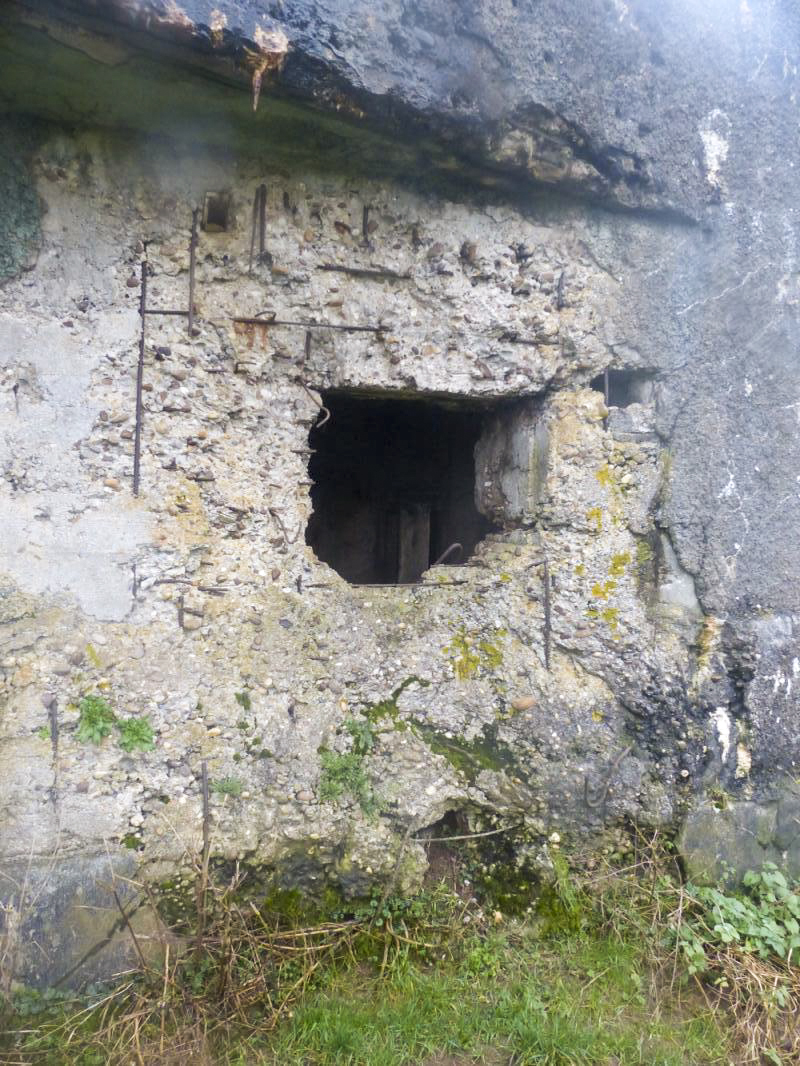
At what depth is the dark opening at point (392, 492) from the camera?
4.57 metres

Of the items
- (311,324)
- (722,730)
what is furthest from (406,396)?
(722,730)

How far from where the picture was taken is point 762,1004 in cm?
251

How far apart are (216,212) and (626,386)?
5.64 feet

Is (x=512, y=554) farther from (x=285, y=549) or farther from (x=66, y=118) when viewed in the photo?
(x=66, y=118)

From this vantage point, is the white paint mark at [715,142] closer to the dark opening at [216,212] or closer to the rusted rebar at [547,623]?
the rusted rebar at [547,623]

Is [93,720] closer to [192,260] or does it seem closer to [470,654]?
[470,654]

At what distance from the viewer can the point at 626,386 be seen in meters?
3.14

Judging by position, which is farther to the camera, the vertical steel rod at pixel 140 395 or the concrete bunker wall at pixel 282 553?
the vertical steel rod at pixel 140 395

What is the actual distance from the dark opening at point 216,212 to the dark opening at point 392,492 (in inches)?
64.8

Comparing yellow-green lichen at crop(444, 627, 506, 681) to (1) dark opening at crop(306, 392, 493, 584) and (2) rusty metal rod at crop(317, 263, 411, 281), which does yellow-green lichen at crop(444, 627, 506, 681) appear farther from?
(1) dark opening at crop(306, 392, 493, 584)

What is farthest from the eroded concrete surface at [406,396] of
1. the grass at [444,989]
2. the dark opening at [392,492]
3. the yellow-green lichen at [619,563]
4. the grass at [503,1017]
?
the dark opening at [392,492]

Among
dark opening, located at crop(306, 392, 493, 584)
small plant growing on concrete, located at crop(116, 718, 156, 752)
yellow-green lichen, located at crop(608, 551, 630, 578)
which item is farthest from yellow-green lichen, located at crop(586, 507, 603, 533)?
small plant growing on concrete, located at crop(116, 718, 156, 752)

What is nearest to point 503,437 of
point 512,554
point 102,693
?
point 512,554

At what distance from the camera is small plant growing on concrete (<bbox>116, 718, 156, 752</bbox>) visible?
8.02 ft
